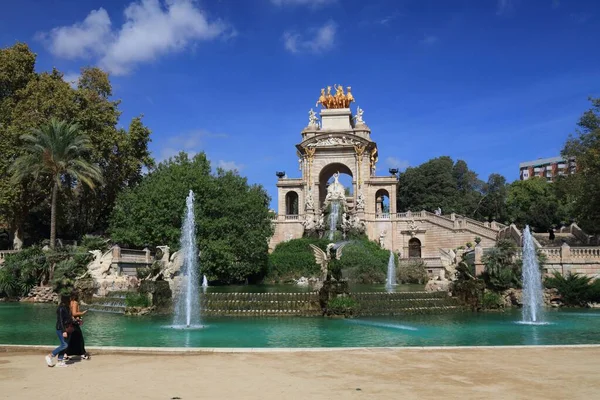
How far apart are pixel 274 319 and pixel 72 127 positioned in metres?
19.2

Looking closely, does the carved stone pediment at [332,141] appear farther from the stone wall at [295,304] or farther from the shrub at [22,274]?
the stone wall at [295,304]

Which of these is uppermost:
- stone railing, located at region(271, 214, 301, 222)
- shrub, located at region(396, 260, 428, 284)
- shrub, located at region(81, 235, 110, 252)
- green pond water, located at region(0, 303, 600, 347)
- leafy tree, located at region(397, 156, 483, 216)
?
leafy tree, located at region(397, 156, 483, 216)

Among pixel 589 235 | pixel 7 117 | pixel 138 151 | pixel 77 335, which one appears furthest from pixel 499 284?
pixel 7 117

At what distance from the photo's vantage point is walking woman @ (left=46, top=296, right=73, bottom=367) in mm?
8688

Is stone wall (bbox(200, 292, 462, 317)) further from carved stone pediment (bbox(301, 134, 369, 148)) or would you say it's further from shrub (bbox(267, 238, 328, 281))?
carved stone pediment (bbox(301, 134, 369, 148))

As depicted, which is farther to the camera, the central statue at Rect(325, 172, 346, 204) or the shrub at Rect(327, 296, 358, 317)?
the central statue at Rect(325, 172, 346, 204)

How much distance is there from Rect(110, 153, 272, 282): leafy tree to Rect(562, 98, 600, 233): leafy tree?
66.2 ft

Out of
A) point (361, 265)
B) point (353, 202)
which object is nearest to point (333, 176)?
point (353, 202)

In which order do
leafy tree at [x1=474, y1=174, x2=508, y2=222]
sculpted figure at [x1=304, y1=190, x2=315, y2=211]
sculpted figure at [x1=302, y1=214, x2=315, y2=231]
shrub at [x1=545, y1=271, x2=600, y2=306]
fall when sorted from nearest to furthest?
shrub at [x1=545, y1=271, x2=600, y2=306]
sculpted figure at [x1=302, y1=214, x2=315, y2=231]
sculpted figure at [x1=304, y1=190, x2=315, y2=211]
leafy tree at [x1=474, y1=174, x2=508, y2=222]

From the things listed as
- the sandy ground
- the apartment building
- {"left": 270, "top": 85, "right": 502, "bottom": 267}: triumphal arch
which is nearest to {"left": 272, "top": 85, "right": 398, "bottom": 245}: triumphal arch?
{"left": 270, "top": 85, "right": 502, "bottom": 267}: triumphal arch

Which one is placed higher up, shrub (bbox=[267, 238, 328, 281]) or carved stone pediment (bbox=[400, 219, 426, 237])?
carved stone pediment (bbox=[400, 219, 426, 237])

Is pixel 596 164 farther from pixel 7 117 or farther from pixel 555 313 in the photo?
pixel 7 117

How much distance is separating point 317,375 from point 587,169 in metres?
29.2

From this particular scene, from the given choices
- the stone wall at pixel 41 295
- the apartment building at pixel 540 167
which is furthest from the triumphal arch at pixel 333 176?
the apartment building at pixel 540 167
